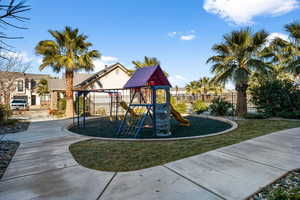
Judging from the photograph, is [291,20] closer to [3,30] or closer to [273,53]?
[273,53]

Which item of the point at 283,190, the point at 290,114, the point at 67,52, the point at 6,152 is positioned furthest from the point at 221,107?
the point at 67,52

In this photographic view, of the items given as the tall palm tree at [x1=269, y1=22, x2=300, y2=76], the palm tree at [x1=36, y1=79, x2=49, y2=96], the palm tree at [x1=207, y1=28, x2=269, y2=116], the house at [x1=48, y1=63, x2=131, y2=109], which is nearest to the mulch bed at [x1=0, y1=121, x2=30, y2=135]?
the house at [x1=48, y1=63, x2=131, y2=109]

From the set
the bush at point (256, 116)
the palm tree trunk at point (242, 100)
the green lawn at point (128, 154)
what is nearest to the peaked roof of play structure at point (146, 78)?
the green lawn at point (128, 154)

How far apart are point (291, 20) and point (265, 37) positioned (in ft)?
11.9

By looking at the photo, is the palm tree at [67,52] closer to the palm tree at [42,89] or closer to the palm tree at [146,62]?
the palm tree at [146,62]

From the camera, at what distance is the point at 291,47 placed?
11.9 meters

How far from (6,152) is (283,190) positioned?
662cm

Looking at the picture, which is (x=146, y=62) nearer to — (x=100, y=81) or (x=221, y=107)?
(x=100, y=81)

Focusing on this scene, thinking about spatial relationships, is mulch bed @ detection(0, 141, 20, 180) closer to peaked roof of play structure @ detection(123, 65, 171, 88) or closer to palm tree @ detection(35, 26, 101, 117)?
peaked roof of play structure @ detection(123, 65, 171, 88)

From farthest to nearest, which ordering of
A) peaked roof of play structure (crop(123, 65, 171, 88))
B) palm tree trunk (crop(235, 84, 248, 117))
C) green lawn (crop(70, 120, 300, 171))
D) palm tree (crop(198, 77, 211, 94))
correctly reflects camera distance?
palm tree (crop(198, 77, 211, 94)) → palm tree trunk (crop(235, 84, 248, 117)) → peaked roof of play structure (crop(123, 65, 171, 88)) → green lawn (crop(70, 120, 300, 171))

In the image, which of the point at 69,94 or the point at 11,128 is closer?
the point at 11,128

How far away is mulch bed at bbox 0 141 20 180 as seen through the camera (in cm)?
379

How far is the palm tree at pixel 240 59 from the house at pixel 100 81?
11851 mm

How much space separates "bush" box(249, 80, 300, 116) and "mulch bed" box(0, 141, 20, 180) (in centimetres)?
1306
